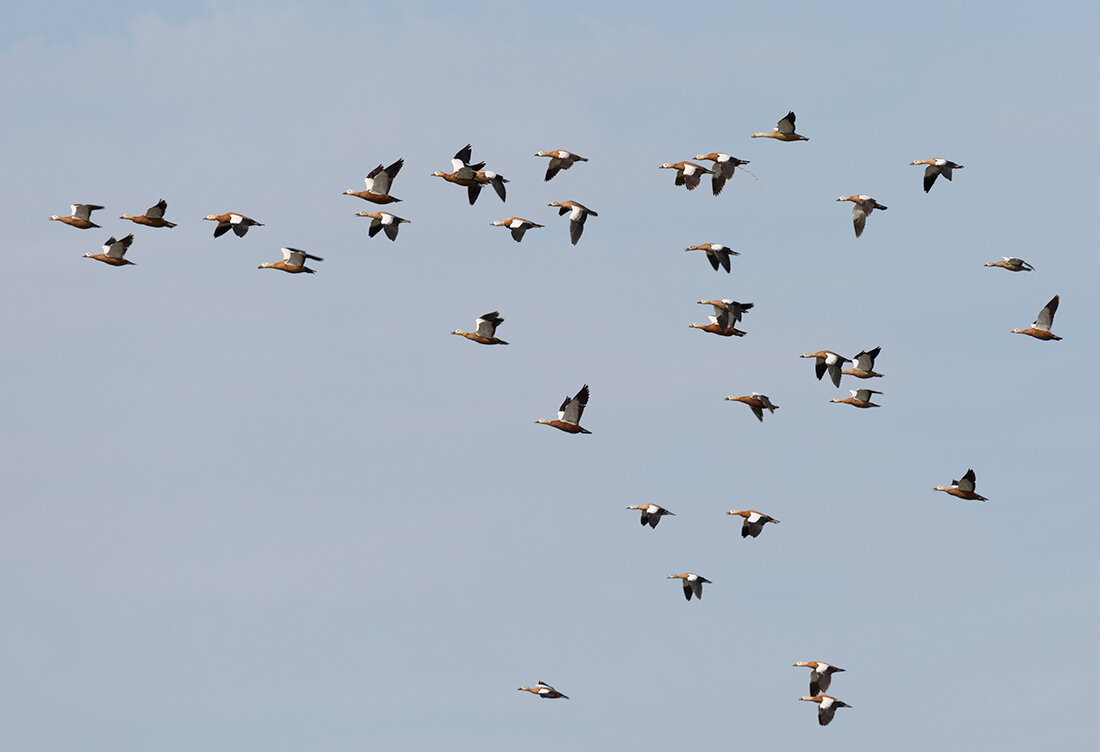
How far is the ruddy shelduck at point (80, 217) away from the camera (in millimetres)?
90438

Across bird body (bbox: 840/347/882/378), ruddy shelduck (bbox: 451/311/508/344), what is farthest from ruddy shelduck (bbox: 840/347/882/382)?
ruddy shelduck (bbox: 451/311/508/344)

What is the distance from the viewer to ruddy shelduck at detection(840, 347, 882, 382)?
297 ft

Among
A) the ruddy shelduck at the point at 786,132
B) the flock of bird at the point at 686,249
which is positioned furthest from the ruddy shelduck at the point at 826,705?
the ruddy shelduck at the point at 786,132

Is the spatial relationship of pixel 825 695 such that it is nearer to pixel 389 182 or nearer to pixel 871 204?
pixel 871 204

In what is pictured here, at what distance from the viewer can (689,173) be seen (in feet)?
296

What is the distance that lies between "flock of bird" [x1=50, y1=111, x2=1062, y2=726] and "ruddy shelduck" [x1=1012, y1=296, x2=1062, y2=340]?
0.12 ft

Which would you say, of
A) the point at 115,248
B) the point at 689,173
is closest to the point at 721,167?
the point at 689,173

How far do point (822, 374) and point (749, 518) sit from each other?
6355 mm

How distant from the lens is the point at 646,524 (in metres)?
91.3

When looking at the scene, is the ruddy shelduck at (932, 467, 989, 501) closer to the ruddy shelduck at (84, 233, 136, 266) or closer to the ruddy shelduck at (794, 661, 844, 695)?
the ruddy shelduck at (794, 661, 844, 695)

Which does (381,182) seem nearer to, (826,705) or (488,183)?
(488,183)

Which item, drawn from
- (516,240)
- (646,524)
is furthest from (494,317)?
(646,524)

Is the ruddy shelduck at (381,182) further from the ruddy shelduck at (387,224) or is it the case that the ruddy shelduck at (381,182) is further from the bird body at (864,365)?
the bird body at (864,365)

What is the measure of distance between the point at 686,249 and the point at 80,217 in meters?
23.0
